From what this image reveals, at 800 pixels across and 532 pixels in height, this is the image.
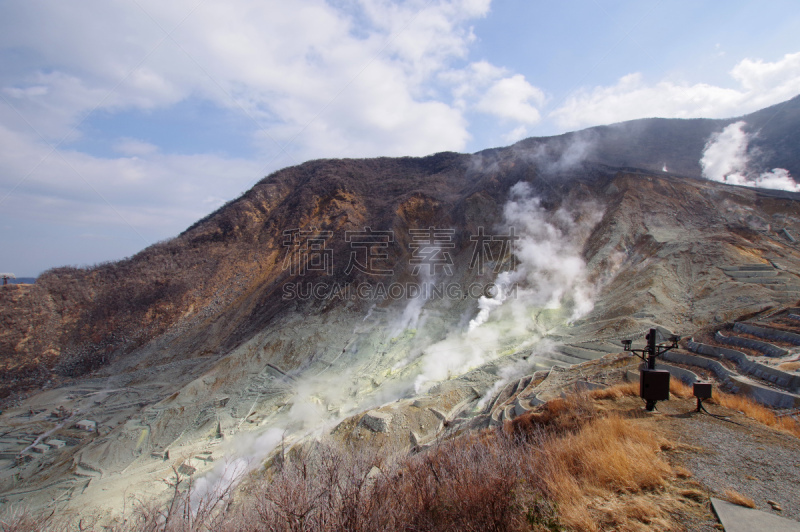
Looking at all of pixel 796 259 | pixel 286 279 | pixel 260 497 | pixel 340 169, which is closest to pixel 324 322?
pixel 286 279

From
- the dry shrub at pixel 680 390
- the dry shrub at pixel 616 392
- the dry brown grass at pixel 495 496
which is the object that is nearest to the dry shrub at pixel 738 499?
the dry brown grass at pixel 495 496

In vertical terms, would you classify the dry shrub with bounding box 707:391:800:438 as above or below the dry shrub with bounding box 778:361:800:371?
above

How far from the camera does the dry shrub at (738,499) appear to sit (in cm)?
354

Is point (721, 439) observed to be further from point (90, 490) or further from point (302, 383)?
point (90, 490)

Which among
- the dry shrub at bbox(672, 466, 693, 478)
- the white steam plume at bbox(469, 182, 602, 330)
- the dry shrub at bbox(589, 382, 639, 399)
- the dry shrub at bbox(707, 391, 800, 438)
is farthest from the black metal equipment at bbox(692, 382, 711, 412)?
the white steam plume at bbox(469, 182, 602, 330)

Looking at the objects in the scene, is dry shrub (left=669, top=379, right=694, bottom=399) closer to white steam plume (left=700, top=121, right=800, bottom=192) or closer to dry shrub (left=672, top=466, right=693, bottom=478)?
dry shrub (left=672, top=466, right=693, bottom=478)

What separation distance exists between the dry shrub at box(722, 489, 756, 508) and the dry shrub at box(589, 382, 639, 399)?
412 cm

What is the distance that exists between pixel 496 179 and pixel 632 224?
39.4 ft

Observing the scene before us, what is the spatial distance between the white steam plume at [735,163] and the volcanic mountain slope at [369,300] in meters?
1.34

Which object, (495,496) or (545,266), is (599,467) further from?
(545,266)

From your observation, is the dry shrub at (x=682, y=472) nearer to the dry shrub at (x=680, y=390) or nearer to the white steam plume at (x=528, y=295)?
the dry shrub at (x=680, y=390)

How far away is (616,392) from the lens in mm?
7836

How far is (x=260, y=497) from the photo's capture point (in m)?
4.35

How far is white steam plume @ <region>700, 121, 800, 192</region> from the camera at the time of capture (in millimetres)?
27094
